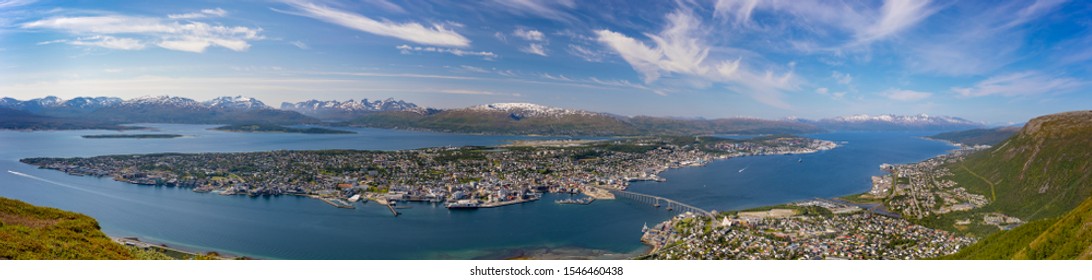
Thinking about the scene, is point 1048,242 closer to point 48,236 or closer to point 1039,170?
point 48,236

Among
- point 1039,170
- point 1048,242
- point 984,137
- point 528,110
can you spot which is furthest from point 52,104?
point 984,137

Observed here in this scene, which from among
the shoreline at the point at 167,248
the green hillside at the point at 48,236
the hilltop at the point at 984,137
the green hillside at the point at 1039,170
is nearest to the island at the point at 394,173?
the shoreline at the point at 167,248

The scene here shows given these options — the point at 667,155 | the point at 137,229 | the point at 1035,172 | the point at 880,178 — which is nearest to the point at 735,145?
the point at 667,155

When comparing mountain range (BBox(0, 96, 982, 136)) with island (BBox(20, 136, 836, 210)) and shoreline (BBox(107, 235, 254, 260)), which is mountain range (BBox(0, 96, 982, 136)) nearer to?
island (BBox(20, 136, 836, 210))

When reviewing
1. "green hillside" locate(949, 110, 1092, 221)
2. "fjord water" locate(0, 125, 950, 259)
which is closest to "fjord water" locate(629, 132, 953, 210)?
"fjord water" locate(0, 125, 950, 259)

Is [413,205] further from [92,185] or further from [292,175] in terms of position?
[92,185]

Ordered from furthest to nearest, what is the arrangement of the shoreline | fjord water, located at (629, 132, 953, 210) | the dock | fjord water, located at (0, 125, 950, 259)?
fjord water, located at (629, 132, 953, 210), the dock, fjord water, located at (0, 125, 950, 259), the shoreline

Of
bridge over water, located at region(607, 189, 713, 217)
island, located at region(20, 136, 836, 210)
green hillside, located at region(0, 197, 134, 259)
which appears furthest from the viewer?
island, located at region(20, 136, 836, 210)
